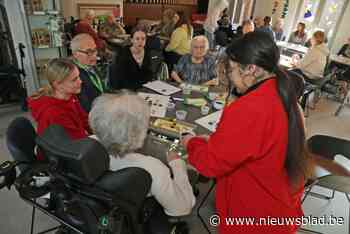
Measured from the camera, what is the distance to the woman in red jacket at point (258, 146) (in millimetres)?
1020

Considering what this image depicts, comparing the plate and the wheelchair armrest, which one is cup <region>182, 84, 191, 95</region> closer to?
the plate

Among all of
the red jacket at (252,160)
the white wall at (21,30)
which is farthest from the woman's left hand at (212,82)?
the white wall at (21,30)

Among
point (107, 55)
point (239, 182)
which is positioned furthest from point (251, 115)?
point (107, 55)

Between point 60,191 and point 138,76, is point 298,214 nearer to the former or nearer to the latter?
point 60,191

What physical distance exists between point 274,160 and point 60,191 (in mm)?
853

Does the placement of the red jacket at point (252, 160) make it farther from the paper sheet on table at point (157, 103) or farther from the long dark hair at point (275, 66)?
the paper sheet on table at point (157, 103)

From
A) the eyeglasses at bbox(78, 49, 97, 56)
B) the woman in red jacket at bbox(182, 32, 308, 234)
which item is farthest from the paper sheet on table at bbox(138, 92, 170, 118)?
the woman in red jacket at bbox(182, 32, 308, 234)

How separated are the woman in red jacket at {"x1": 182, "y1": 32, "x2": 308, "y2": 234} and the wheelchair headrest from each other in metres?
0.47

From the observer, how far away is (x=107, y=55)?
453cm

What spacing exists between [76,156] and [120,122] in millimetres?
314

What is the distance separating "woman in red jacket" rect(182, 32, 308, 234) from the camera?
1.02m

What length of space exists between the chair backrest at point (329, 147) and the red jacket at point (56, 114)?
5.98ft

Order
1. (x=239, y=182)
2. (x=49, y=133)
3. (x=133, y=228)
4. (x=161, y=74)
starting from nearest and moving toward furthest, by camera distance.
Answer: (x=49, y=133) < (x=133, y=228) < (x=239, y=182) < (x=161, y=74)

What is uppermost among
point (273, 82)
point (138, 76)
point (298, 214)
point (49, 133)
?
point (273, 82)
